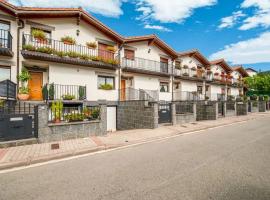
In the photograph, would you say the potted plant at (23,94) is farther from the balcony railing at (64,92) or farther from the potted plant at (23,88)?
the balcony railing at (64,92)

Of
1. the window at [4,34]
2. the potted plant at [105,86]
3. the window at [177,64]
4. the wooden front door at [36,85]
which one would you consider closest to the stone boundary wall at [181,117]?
the potted plant at [105,86]

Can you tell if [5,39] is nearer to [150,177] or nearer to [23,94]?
[23,94]

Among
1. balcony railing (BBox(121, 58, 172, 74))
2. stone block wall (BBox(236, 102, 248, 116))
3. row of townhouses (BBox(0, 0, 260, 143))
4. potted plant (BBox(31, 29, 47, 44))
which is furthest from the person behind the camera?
stone block wall (BBox(236, 102, 248, 116))

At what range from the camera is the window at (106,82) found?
17.5m

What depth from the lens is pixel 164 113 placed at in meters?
15.2

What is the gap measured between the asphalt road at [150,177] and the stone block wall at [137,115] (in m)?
5.98

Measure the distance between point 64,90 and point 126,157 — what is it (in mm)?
9855

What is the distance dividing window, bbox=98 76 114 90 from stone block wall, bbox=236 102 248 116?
58.6ft

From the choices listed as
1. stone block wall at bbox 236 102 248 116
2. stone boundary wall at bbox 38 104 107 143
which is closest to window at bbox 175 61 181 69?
stone block wall at bbox 236 102 248 116

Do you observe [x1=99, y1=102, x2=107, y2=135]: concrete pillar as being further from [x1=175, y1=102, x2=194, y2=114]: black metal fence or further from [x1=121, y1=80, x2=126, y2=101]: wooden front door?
[x1=175, y1=102, x2=194, y2=114]: black metal fence

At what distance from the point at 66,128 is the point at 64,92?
593cm

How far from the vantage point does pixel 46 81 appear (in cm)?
1480

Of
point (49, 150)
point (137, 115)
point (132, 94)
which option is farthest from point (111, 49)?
point (49, 150)

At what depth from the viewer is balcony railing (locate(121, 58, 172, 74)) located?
63.8ft
